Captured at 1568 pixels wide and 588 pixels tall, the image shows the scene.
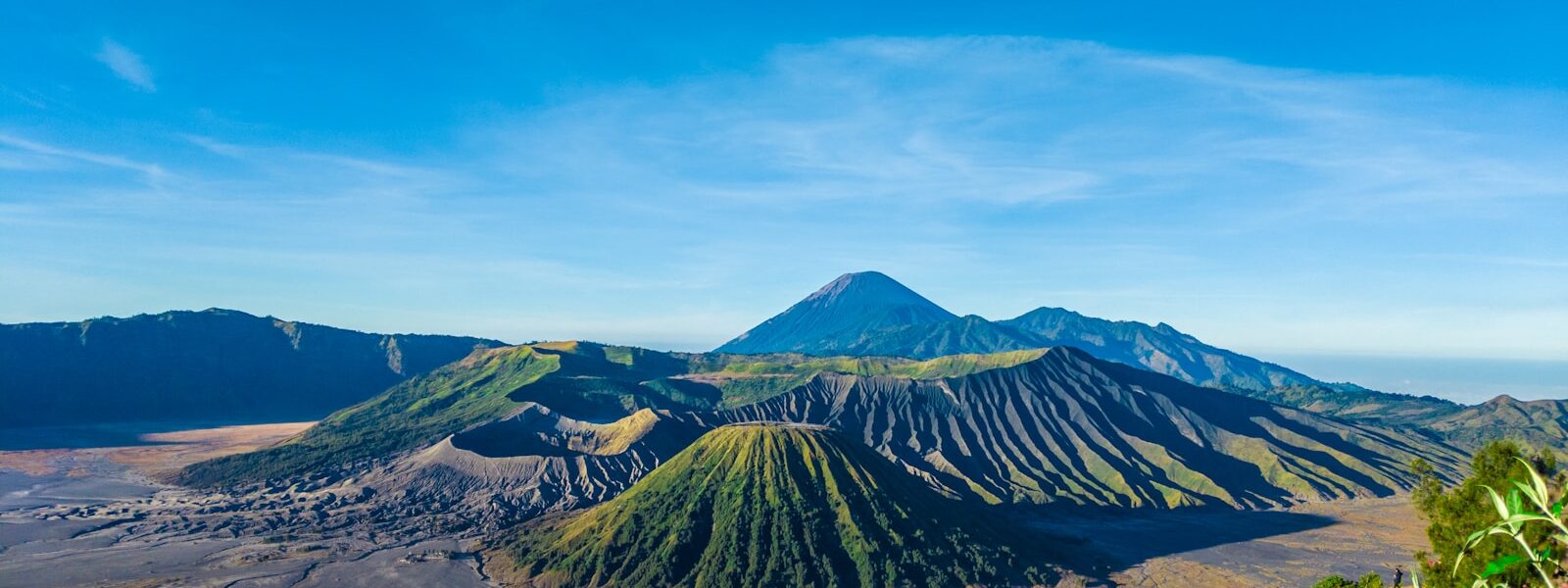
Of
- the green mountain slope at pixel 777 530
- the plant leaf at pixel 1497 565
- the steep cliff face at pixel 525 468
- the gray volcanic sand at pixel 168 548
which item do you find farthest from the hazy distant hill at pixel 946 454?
the plant leaf at pixel 1497 565

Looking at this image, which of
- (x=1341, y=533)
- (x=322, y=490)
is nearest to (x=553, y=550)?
(x=322, y=490)

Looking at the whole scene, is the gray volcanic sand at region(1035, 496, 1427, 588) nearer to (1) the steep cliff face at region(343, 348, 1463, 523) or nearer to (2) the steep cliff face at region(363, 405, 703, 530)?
(1) the steep cliff face at region(343, 348, 1463, 523)

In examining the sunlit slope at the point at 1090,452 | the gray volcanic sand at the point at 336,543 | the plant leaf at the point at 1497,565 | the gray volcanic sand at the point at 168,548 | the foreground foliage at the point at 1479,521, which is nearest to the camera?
the plant leaf at the point at 1497,565

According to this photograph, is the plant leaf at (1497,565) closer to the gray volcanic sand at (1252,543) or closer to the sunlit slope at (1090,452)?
the gray volcanic sand at (1252,543)

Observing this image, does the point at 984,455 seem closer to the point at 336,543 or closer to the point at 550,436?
the point at 550,436

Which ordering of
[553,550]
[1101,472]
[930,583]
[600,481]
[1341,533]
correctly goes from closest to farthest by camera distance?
[930,583]
[553,550]
[1341,533]
[600,481]
[1101,472]

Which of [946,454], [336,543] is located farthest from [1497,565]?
[946,454]

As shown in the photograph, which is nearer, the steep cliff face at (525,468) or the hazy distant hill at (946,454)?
the steep cliff face at (525,468)

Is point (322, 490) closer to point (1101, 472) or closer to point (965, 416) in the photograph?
point (965, 416)
